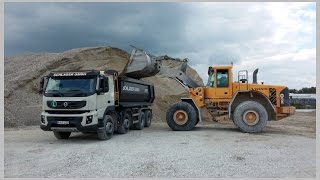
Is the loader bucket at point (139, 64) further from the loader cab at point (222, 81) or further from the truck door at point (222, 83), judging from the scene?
the truck door at point (222, 83)

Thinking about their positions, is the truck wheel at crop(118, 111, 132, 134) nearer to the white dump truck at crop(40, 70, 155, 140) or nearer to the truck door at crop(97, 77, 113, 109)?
the white dump truck at crop(40, 70, 155, 140)

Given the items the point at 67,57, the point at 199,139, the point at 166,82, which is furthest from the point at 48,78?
→ the point at 166,82

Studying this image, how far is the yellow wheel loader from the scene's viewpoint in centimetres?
1728

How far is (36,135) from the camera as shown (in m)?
17.2

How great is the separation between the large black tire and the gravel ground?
109cm

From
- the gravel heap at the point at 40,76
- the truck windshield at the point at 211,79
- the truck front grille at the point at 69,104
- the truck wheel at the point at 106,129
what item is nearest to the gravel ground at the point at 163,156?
the truck wheel at the point at 106,129

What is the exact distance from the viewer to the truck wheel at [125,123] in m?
17.1

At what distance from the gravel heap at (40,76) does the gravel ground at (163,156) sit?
762cm

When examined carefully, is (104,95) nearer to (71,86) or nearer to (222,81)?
(71,86)

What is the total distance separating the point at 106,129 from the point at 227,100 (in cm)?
619

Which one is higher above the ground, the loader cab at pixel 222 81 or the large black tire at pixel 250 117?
the loader cab at pixel 222 81

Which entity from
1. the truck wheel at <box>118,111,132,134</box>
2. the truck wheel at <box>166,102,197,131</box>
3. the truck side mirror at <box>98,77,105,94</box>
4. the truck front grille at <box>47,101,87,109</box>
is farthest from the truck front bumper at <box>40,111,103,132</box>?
the truck wheel at <box>166,102,197,131</box>

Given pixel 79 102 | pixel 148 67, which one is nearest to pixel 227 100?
pixel 148 67

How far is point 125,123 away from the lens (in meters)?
17.5
